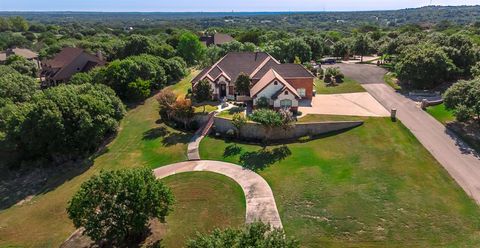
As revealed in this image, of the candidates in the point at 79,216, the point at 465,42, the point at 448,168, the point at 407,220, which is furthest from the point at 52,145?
the point at 465,42

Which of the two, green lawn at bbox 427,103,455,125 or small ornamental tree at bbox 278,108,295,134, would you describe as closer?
small ornamental tree at bbox 278,108,295,134

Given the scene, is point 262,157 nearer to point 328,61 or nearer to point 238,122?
point 238,122

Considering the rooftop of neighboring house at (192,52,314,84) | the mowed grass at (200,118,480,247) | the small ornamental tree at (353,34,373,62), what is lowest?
the mowed grass at (200,118,480,247)

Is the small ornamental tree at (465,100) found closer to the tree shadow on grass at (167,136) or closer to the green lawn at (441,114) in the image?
the green lawn at (441,114)

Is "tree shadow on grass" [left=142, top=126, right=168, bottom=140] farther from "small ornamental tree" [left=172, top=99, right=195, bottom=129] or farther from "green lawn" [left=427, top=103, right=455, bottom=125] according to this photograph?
"green lawn" [left=427, top=103, right=455, bottom=125]

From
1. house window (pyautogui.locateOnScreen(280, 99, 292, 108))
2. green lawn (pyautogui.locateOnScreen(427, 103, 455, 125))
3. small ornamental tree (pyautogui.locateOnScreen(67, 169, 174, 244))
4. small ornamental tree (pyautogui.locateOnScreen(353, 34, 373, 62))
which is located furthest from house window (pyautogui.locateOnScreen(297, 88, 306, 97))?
small ornamental tree (pyautogui.locateOnScreen(353, 34, 373, 62))

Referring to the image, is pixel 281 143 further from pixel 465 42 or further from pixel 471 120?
pixel 465 42

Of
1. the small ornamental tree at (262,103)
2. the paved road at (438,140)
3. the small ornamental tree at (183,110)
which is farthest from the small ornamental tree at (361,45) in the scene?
the small ornamental tree at (183,110)

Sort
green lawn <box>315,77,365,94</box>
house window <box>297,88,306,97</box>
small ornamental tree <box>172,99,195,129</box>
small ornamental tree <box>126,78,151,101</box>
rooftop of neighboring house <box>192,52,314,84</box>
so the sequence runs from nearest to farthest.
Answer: small ornamental tree <box>172,99,195,129</box> < house window <box>297,88,306,97</box> < rooftop of neighboring house <box>192,52,314,84</box> < green lawn <box>315,77,365,94</box> < small ornamental tree <box>126,78,151,101</box>
